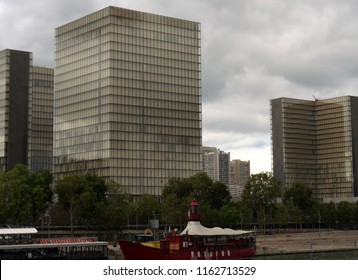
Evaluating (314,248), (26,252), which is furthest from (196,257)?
(314,248)

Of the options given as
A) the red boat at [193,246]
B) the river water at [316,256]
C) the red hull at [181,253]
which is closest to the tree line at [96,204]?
the river water at [316,256]

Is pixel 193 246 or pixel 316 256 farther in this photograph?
pixel 316 256

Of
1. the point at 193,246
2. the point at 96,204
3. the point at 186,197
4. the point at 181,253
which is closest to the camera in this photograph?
the point at 181,253

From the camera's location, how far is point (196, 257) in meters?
98.6

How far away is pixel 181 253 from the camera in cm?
9725

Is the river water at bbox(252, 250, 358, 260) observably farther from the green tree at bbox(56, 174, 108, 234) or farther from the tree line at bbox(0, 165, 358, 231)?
the green tree at bbox(56, 174, 108, 234)

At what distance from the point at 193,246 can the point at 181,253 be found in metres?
3.47

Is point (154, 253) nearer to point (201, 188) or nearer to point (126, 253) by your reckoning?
point (126, 253)

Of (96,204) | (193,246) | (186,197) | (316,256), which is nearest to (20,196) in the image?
(96,204)

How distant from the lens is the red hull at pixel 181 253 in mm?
91688

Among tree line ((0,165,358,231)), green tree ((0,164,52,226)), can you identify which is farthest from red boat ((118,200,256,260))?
green tree ((0,164,52,226))

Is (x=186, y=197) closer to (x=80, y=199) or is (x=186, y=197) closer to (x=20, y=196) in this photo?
(x=80, y=199)

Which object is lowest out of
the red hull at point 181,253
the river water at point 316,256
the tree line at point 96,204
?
the river water at point 316,256

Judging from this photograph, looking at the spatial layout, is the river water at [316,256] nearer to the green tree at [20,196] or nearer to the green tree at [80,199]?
the green tree at [80,199]
